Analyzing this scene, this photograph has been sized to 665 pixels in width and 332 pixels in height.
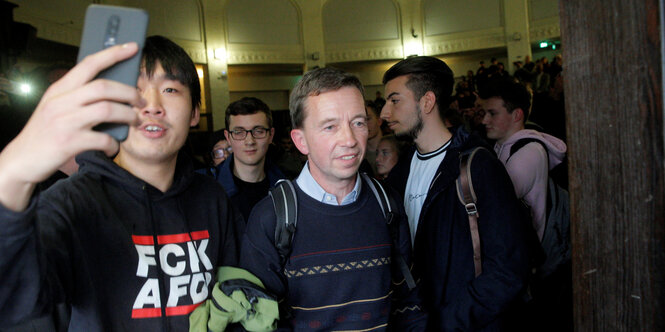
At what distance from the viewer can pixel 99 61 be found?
736mm

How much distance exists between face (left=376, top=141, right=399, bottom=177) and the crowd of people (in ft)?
3.83

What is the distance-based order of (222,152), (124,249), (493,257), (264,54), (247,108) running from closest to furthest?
(124,249)
(493,257)
(247,108)
(222,152)
(264,54)

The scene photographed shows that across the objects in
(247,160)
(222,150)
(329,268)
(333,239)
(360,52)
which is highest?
(360,52)

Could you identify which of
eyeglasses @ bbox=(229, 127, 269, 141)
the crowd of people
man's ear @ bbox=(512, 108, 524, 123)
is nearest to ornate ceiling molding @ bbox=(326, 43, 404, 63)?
man's ear @ bbox=(512, 108, 524, 123)

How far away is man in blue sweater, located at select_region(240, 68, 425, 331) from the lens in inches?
62.2

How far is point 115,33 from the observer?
2.56ft

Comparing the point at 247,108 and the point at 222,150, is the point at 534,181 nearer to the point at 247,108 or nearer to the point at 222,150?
the point at 247,108

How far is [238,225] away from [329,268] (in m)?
0.47

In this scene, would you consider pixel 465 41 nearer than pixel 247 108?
No

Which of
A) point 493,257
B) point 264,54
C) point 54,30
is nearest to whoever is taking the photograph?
point 493,257

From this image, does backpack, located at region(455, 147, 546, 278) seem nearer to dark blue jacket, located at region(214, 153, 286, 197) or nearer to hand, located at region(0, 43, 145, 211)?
dark blue jacket, located at region(214, 153, 286, 197)

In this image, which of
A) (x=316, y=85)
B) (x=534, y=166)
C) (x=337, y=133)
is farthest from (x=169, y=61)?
(x=534, y=166)

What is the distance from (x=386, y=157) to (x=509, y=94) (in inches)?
46.8

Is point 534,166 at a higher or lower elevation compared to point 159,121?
lower
